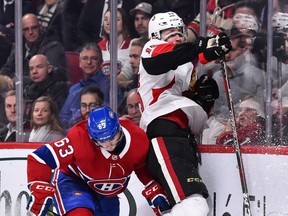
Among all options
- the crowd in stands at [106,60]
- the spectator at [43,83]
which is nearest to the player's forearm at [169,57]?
the crowd in stands at [106,60]

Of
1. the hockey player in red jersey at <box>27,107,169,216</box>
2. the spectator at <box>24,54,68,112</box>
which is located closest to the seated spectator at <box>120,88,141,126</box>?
the spectator at <box>24,54,68,112</box>

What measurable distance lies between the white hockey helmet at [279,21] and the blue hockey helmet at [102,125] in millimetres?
982

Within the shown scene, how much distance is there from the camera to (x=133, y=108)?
14.3ft

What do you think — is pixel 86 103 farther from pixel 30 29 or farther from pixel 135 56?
pixel 30 29

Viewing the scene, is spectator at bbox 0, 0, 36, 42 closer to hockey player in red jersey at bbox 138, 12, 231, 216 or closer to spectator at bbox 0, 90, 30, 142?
spectator at bbox 0, 90, 30, 142

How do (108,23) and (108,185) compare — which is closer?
(108,185)

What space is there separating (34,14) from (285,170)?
1.63 metres

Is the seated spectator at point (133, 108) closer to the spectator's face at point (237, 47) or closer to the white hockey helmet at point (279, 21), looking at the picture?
the spectator's face at point (237, 47)

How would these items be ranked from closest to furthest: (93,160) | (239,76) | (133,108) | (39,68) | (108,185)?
(93,160) → (108,185) → (239,76) → (133,108) → (39,68)

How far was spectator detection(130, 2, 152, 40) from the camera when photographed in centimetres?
437

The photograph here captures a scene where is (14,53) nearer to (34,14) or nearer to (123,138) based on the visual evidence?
(34,14)

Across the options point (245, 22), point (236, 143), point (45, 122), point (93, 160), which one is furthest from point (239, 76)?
point (45, 122)

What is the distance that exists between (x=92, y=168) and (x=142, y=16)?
1055 mm

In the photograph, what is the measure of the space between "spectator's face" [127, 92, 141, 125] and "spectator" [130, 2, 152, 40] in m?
0.32
